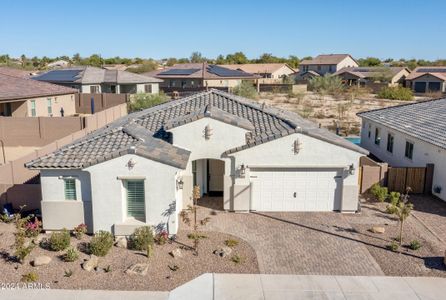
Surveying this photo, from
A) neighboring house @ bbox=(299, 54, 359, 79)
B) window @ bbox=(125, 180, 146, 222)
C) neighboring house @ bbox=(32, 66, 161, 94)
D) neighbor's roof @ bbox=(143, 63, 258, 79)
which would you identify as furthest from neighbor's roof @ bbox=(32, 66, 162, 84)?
neighboring house @ bbox=(299, 54, 359, 79)

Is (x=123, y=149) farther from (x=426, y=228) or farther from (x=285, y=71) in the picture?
(x=285, y=71)

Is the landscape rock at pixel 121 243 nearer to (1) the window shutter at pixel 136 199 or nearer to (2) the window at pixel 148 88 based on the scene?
(1) the window shutter at pixel 136 199

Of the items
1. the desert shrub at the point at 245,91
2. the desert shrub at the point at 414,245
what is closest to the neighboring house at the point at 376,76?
the desert shrub at the point at 245,91

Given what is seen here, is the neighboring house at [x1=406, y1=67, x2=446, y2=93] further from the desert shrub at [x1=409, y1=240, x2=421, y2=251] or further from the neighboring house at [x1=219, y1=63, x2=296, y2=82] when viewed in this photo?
the desert shrub at [x1=409, y1=240, x2=421, y2=251]

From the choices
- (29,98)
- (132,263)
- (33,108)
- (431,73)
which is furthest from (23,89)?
(431,73)

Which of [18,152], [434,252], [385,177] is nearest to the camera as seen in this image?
[434,252]

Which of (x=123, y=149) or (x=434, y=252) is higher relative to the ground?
(x=123, y=149)

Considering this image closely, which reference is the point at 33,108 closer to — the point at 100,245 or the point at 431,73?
the point at 100,245

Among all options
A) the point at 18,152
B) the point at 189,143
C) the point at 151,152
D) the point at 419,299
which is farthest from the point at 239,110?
the point at 18,152
